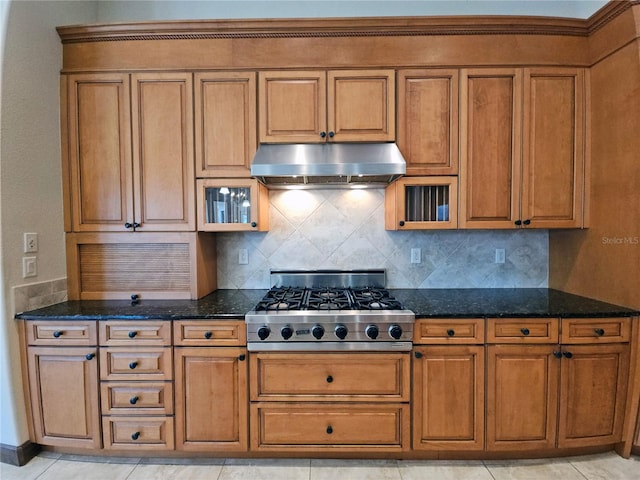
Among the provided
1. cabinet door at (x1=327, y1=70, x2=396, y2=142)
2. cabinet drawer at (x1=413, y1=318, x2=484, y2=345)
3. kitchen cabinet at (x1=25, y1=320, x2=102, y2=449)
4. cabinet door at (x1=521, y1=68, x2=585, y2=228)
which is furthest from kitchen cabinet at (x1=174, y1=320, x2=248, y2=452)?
cabinet door at (x1=521, y1=68, x2=585, y2=228)

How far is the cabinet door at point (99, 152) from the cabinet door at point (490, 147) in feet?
7.66

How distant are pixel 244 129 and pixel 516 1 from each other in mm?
2416

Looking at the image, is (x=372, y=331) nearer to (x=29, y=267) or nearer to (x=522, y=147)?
(x=522, y=147)

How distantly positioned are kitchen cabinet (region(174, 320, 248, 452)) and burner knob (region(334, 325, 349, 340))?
1.83ft

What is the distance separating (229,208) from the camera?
7.27 ft

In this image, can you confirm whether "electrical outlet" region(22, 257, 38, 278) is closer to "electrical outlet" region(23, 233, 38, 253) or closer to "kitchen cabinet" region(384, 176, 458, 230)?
"electrical outlet" region(23, 233, 38, 253)

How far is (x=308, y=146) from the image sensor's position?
2125 millimetres

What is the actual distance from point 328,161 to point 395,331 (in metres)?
1.13

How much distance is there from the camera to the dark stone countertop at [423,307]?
184 cm

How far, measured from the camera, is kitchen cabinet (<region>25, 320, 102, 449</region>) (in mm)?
1873

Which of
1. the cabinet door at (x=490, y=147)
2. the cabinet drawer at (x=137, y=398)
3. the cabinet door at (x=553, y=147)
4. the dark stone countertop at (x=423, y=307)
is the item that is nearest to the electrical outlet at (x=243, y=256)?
the dark stone countertop at (x=423, y=307)

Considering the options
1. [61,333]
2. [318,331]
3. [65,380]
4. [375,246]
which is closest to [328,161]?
[375,246]

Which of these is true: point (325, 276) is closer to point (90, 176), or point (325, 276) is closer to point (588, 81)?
point (90, 176)

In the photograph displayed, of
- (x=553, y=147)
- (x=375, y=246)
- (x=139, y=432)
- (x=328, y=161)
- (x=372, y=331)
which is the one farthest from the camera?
(x=375, y=246)
